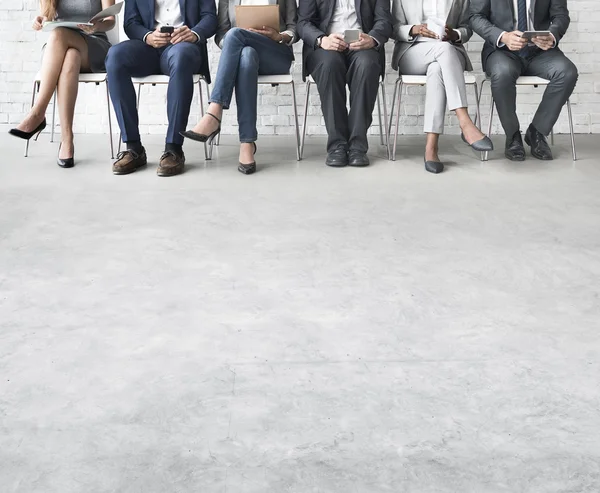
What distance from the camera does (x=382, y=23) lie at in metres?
4.29

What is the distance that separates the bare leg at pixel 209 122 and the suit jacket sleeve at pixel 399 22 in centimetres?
117

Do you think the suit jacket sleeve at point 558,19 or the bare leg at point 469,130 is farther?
the suit jacket sleeve at point 558,19

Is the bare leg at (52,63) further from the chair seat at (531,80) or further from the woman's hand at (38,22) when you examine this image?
the chair seat at (531,80)

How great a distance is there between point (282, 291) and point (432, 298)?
430 millimetres

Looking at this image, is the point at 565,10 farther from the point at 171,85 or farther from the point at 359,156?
the point at 171,85

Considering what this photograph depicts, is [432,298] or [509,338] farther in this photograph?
[432,298]

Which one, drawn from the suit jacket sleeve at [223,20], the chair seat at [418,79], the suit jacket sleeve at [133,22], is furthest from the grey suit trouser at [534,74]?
the suit jacket sleeve at [133,22]

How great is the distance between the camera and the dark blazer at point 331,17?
426cm

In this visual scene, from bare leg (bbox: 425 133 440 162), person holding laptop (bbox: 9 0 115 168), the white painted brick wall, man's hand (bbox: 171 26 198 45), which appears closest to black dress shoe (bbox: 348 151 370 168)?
bare leg (bbox: 425 133 440 162)

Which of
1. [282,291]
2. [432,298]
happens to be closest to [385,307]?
[432,298]

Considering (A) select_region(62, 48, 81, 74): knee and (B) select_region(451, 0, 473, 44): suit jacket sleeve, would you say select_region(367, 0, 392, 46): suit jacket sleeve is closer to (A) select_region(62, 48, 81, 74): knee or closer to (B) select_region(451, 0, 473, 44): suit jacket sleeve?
(B) select_region(451, 0, 473, 44): suit jacket sleeve

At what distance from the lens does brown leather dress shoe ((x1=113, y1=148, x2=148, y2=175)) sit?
395cm

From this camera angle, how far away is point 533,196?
3.44 metres

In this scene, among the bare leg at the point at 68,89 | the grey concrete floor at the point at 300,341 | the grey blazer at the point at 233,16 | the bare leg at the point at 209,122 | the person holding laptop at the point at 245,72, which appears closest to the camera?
the grey concrete floor at the point at 300,341
